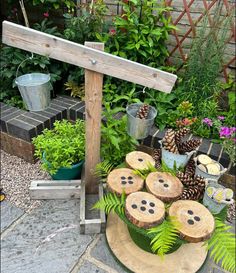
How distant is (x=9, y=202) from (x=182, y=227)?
1.54 meters

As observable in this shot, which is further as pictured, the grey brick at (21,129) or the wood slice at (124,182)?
the grey brick at (21,129)

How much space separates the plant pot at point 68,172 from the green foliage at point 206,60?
1317mm

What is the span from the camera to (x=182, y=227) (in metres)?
1.34

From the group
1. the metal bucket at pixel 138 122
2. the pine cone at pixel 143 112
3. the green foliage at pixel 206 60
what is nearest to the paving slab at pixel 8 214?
the metal bucket at pixel 138 122

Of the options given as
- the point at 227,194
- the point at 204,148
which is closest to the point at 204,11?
the point at 204,148

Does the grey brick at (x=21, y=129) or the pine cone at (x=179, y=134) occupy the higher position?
the pine cone at (x=179, y=134)

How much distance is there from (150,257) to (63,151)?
1048 millimetres

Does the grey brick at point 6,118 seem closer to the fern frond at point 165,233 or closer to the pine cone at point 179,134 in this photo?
the pine cone at point 179,134

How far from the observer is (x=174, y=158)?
6.01ft

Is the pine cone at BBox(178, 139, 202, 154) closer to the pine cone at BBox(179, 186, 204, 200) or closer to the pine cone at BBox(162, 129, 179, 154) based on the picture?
the pine cone at BBox(162, 129, 179, 154)

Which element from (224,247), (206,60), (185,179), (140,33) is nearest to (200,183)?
(185,179)

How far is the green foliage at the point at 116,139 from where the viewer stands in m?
2.07

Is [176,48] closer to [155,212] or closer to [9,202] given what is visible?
[155,212]

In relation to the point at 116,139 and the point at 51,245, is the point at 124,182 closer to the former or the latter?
the point at 116,139
